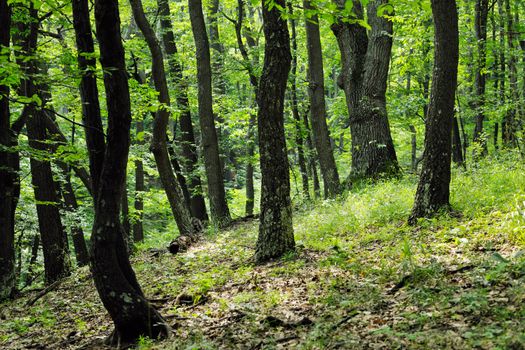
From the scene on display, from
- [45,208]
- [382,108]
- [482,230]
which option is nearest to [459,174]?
[382,108]

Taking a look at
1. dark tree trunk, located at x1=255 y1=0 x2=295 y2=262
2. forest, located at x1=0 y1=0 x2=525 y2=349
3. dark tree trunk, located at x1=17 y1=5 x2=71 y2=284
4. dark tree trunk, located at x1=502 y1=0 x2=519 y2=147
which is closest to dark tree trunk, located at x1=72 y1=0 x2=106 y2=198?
forest, located at x1=0 y1=0 x2=525 y2=349

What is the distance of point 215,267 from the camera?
8.95 metres

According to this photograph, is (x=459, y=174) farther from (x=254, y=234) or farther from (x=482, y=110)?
(x=482, y=110)

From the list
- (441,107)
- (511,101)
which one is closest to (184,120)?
(441,107)

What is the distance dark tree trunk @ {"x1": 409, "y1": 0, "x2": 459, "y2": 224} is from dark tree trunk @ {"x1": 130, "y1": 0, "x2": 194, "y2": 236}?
7.45 metres

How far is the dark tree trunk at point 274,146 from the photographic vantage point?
796 centimetres

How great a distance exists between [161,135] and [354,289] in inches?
344

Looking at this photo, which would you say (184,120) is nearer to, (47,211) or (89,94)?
(47,211)

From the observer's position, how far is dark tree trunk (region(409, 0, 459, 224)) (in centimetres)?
778

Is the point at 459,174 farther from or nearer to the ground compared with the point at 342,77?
nearer to the ground

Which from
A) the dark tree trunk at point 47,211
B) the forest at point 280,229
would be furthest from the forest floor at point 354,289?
the dark tree trunk at point 47,211

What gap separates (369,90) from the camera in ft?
43.9

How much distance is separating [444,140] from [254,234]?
539cm

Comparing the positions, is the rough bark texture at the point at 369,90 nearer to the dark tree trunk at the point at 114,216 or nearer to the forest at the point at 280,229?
the forest at the point at 280,229
